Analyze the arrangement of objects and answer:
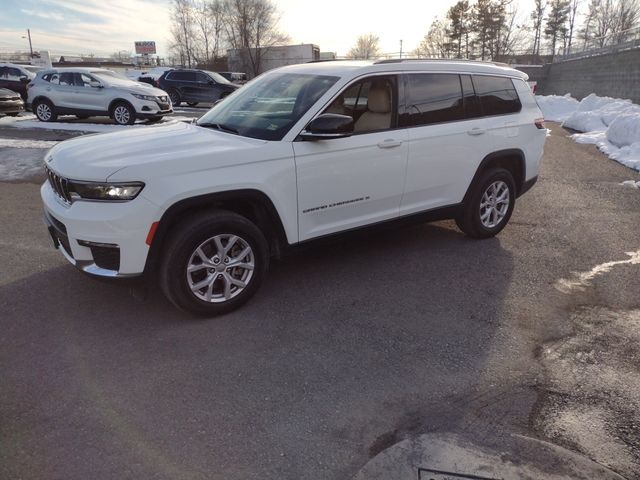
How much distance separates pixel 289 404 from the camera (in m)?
2.85

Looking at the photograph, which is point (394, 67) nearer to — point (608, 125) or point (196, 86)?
point (608, 125)

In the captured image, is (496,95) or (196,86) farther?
(196,86)

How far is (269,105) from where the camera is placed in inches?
172

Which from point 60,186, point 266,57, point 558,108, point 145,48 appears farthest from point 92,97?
point 145,48

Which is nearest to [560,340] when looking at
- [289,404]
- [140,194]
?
[289,404]

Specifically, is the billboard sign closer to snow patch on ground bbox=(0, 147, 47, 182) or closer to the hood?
snow patch on ground bbox=(0, 147, 47, 182)

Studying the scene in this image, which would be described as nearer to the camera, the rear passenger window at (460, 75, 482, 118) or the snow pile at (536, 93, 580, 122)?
the rear passenger window at (460, 75, 482, 118)

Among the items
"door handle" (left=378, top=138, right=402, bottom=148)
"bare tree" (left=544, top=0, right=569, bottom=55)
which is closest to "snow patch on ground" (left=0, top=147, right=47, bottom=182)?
"door handle" (left=378, top=138, right=402, bottom=148)

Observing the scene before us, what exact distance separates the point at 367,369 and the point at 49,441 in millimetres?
1828

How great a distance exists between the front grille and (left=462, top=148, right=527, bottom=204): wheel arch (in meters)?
3.73

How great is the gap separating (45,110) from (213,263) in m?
14.0

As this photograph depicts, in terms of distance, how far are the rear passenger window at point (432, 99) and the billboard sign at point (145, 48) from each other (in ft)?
347

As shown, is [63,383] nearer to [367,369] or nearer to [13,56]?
[367,369]

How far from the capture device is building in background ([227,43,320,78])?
57.2 metres
